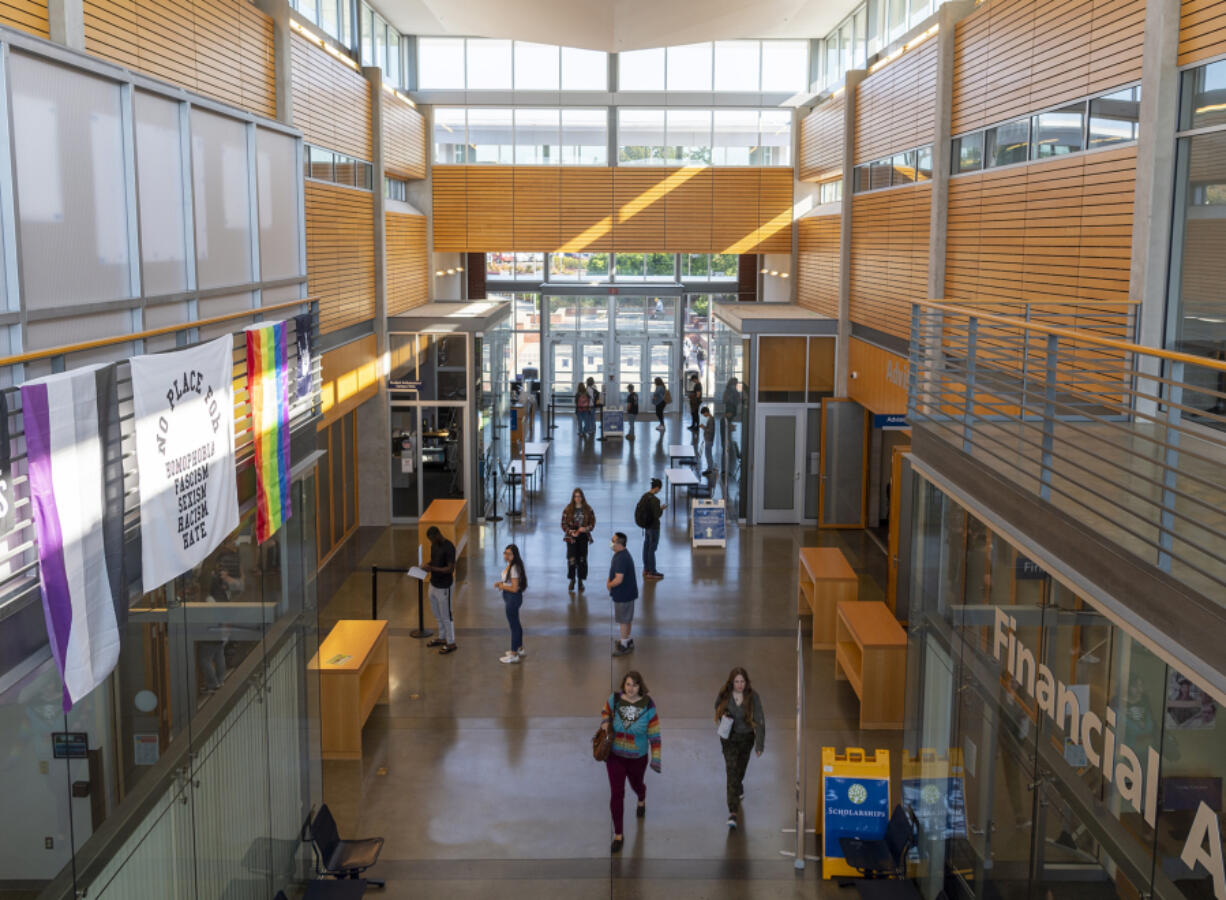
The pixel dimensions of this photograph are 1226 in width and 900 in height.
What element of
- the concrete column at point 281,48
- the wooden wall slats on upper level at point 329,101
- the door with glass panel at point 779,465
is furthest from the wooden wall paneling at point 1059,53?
the door with glass panel at point 779,465

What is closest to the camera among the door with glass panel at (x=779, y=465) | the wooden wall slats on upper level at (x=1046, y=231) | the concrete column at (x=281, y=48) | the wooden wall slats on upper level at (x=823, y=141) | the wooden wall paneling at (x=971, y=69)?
the wooden wall slats on upper level at (x=1046, y=231)

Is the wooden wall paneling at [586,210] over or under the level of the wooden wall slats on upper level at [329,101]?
under

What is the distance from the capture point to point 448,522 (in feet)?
57.0

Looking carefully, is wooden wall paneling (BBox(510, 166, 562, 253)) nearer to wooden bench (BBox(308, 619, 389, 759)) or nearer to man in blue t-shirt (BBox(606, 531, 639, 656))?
man in blue t-shirt (BBox(606, 531, 639, 656))

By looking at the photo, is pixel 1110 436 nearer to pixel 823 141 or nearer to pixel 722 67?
pixel 823 141

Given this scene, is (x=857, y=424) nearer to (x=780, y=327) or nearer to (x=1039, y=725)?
(x=780, y=327)

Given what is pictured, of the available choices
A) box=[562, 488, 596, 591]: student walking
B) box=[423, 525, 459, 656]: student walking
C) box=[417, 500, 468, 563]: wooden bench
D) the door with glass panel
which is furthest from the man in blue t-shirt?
the door with glass panel

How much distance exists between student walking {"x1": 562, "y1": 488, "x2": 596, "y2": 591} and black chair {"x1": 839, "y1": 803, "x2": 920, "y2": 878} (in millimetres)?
8270

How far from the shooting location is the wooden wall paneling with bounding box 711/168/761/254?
85.7 ft

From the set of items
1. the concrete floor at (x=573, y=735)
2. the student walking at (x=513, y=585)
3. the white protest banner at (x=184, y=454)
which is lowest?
the concrete floor at (x=573, y=735)

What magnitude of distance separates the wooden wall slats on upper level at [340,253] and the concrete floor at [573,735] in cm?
423

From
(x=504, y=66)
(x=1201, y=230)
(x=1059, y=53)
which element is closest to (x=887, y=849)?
(x=1201, y=230)

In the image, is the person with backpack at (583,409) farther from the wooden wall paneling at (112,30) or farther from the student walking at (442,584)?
the wooden wall paneling at (112,30)

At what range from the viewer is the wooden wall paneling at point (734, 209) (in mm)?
26125
